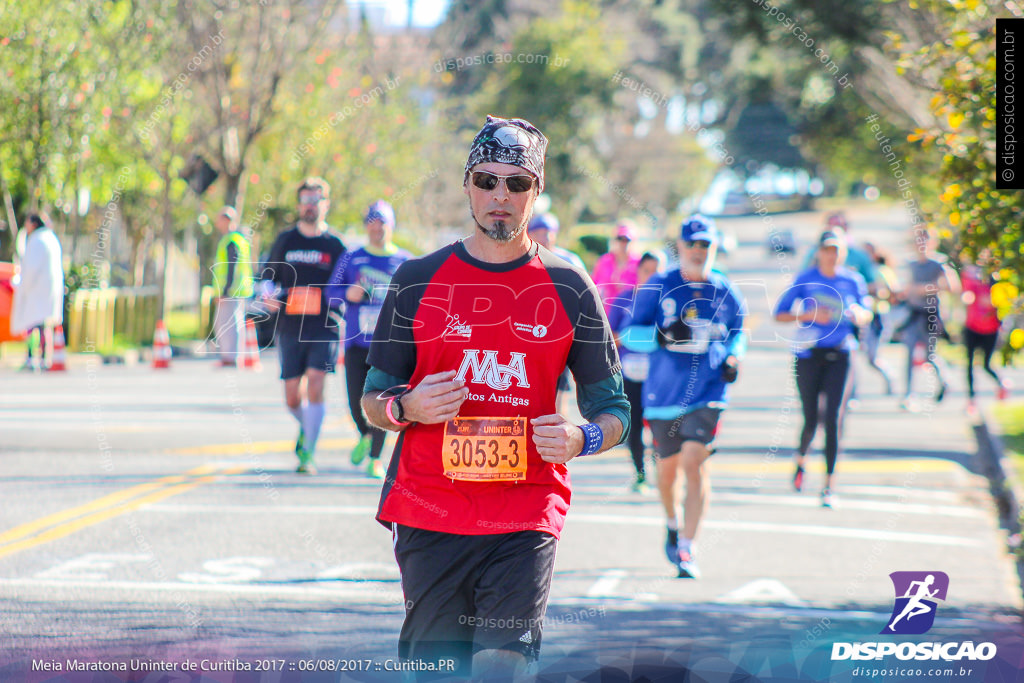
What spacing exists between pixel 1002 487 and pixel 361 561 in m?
6.37

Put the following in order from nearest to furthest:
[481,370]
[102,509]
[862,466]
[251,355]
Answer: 1. [481,370]
2. [102,509]
3. [862,466]
4. [251,355]

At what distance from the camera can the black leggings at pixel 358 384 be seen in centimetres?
990

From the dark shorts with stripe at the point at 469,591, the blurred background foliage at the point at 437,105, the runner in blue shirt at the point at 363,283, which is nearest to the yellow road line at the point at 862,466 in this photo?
the blurred background foliage at the point at 437,105

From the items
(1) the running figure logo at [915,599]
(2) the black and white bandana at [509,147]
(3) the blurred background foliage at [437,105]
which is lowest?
(1) the running figure logo at [915,599]

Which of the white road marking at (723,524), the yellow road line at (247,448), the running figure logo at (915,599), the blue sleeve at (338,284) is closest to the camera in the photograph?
the running figure logo at (915,599)

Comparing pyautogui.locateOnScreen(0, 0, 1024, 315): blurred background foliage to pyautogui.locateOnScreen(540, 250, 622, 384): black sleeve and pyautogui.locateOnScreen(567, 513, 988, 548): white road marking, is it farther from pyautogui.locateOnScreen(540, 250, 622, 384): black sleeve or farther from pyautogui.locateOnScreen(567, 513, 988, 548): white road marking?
pyautogui.locateOnScreen(540, 250, 622, 384): black sleeve

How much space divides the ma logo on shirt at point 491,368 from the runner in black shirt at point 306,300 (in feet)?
20.5

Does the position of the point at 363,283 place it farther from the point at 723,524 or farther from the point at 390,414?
the point at 390,414

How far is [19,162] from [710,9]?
1107cm

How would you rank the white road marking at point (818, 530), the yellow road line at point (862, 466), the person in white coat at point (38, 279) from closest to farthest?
the white road marking at point (818, 530) → the yellow road line at point (862, 466) → the person in white coat at point (38, 279)

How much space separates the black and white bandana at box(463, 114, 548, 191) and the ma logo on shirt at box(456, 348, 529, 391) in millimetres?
556

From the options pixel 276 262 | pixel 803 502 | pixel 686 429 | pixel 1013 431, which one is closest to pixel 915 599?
pixel 686 429

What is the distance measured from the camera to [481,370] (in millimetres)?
3928

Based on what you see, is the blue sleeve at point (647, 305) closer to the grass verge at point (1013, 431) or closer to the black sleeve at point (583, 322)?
the black sleeve at point (583, 322)
